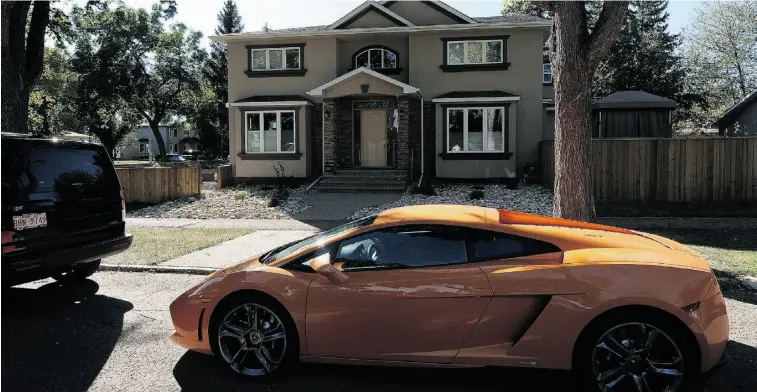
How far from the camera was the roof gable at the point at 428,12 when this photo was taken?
19688mm

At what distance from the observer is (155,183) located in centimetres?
1683

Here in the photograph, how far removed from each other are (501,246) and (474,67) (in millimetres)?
16363

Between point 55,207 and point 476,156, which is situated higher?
point 476,156

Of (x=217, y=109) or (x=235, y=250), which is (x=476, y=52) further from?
(x=217, y=109)

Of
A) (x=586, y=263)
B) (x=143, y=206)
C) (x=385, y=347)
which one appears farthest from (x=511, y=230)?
(x=143, y=206)

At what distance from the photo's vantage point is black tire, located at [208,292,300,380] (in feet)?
13.1

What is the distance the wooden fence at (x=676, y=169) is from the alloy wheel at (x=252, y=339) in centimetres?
1158

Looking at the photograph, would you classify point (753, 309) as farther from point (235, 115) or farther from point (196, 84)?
point (196, 84)

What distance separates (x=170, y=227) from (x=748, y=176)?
1384 cm

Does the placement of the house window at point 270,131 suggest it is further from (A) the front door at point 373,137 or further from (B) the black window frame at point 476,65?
(B) the black window frame at point 476,65

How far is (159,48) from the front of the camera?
40.4 meters

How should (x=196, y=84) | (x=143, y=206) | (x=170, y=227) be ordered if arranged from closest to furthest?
(x=170, y=227) → (x=143, y=206) → (x=196, y=84)

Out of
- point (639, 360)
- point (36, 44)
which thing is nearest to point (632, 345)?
point (639, 360)

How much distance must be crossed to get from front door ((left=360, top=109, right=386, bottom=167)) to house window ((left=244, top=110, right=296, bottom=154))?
8.46 feet
